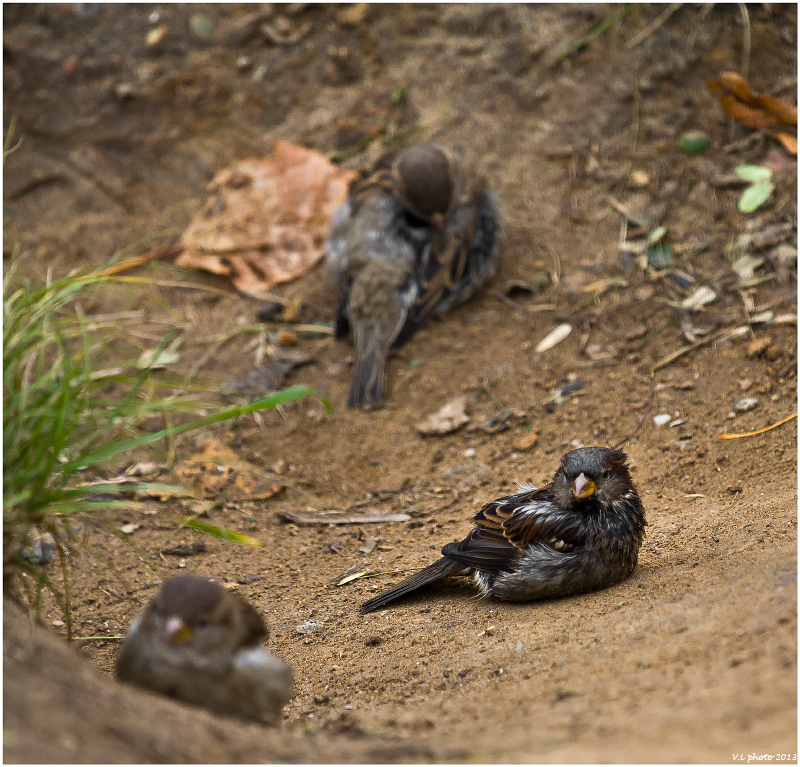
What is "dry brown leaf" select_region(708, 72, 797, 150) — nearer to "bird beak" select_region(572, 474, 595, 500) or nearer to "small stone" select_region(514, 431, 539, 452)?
"small stone" select_region(514, 431, 539, 452)

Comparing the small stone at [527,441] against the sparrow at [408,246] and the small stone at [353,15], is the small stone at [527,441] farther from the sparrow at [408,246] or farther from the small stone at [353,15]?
the small stone at [353,15]

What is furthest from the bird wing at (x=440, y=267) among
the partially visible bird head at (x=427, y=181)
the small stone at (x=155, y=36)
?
the small stone at (x=155, y=36)

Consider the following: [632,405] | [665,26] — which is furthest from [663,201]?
[632,405]

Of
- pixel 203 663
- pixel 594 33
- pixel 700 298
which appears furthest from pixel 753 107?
pixel 203 663

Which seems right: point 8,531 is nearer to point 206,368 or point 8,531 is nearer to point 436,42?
point 206,368

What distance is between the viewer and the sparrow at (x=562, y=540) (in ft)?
12.4

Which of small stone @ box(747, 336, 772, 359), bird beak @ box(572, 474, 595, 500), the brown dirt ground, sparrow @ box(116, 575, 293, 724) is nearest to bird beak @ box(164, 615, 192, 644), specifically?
sparrow @ box(116, 575, 293, 724)

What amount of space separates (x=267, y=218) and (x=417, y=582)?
4.08 m

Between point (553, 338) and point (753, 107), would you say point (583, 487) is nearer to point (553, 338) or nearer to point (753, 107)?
point (553, 338)

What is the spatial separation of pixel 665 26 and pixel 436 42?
6.21 feet

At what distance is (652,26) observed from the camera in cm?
711

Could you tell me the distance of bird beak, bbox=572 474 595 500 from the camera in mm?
3777

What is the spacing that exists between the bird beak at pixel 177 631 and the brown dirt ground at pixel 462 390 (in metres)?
0.20

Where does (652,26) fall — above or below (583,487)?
below
